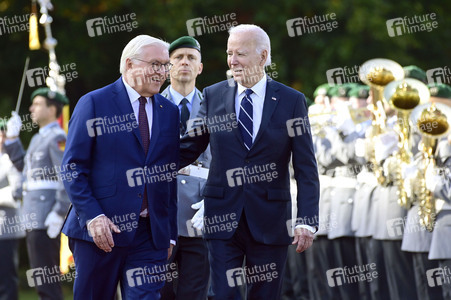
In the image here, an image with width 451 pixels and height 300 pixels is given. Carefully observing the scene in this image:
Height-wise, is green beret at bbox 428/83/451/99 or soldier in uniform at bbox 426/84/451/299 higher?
green beret at bbox 428/83/451/99

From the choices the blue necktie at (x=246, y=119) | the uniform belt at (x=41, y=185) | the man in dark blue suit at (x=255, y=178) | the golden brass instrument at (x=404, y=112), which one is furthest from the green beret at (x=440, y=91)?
the uniform belt at (x=41, y=185)

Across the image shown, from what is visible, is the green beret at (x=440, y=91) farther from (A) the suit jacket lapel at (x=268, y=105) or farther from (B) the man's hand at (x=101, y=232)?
(B) the man's hand at (x=101, y=232)

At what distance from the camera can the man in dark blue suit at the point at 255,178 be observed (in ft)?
22.6

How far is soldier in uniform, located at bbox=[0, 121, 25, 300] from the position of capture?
40.1 ft

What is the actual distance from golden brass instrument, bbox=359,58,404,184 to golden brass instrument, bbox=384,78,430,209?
53 cm

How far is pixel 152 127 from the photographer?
6922 millimetres

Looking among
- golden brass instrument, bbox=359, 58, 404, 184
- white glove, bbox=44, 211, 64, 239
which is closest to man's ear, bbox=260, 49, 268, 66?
golden brass instrument, bbox=359, 58, 404, 184

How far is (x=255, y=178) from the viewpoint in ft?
22.5

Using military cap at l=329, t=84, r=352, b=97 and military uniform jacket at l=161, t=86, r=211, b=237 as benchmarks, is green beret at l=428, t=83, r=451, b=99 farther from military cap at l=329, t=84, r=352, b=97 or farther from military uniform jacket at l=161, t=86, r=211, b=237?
military uniform jacket at l=161, t=86, r=211, b=237

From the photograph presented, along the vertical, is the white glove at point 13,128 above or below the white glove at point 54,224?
above

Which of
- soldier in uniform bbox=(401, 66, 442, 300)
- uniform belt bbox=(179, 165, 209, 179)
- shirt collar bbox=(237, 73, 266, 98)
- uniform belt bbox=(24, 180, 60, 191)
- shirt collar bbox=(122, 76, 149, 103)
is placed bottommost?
soldier in uniform bbox=(401, 66, 442, 300)

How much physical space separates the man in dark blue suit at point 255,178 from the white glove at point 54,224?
4457 millimetres

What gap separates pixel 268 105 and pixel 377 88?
4605 millimetres

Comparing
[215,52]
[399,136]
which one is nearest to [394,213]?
[399,136]
